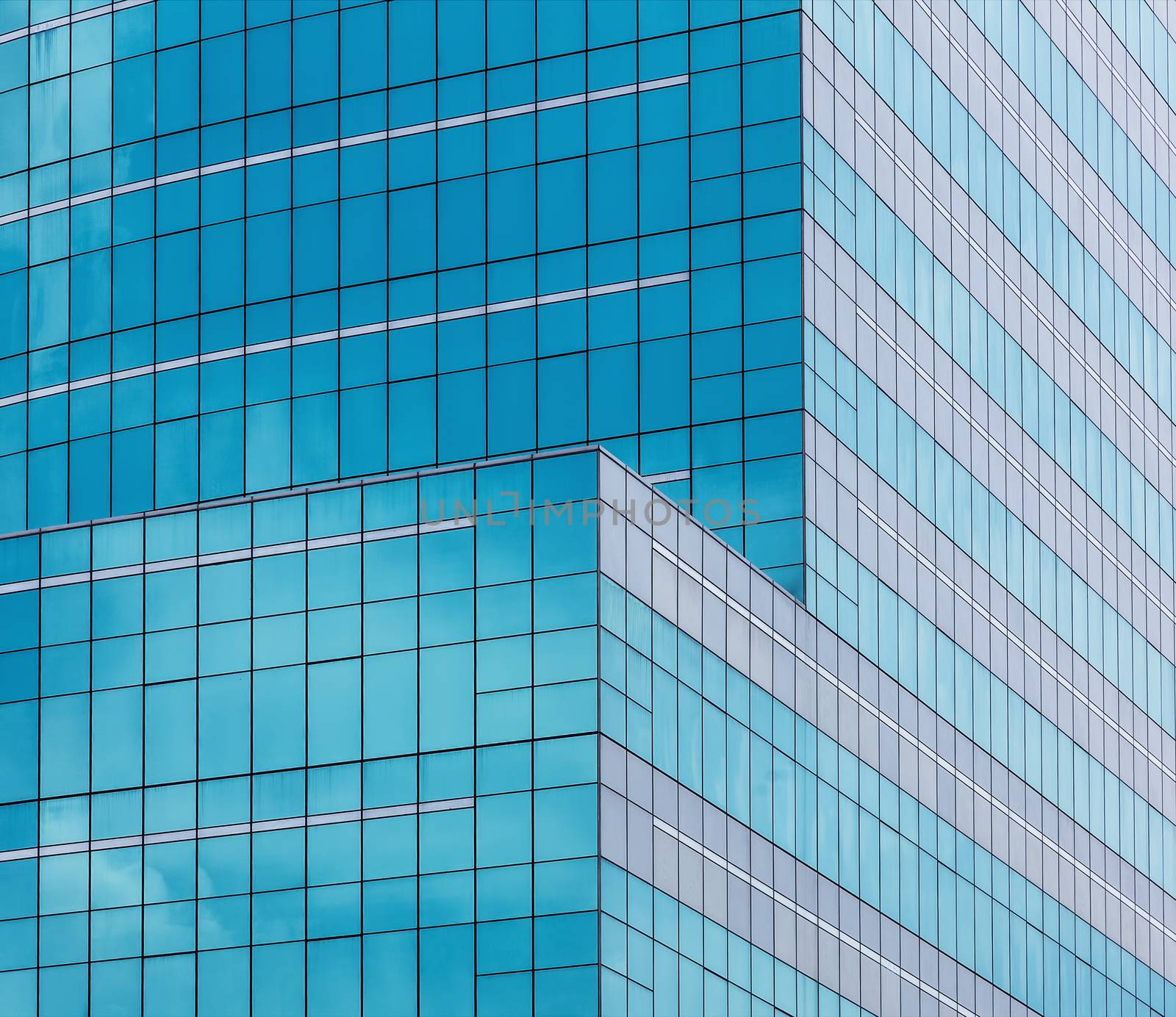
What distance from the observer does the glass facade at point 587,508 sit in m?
68.4

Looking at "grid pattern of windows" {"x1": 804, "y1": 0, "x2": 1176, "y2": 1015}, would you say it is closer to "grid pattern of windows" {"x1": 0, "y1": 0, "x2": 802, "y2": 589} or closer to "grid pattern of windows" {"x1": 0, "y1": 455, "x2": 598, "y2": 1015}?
"grid pattern of windows" {"x1": 0, "y1": 0, "x2": 802, "y2": 589}

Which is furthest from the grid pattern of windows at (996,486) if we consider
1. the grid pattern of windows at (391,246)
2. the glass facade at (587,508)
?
the grid pattern of windows at (391,246)

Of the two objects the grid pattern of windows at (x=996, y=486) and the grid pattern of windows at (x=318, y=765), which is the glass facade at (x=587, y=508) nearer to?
the grid pattern of windows at (x=318, y=765)

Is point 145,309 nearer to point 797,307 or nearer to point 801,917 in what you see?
point 797,307

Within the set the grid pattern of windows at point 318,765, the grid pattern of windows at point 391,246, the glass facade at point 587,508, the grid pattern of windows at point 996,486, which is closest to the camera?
the grid pattern of windows at point 318,765

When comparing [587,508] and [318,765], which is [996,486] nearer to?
[587,508]

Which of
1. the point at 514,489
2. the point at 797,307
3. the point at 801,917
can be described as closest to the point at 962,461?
the point at 797,307

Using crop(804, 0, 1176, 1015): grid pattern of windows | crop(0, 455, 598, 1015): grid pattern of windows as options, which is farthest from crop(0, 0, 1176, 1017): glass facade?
crop(804, 0, 1176, 1015): grid pattern of windows

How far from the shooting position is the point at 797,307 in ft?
271

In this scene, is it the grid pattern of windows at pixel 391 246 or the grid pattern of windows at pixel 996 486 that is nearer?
the grid pattern of windows at pixel 996 486

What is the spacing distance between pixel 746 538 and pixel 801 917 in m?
11.4

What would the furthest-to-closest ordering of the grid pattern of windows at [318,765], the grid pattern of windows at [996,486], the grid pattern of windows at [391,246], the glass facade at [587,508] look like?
the grid pattern of windows at [391,246] → the grid pattern of windows at [996,486] → the glass facade at [587,508] → the grid pattern of windows at [318,765]

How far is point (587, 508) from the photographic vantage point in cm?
6869

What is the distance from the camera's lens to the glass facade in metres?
68.4
